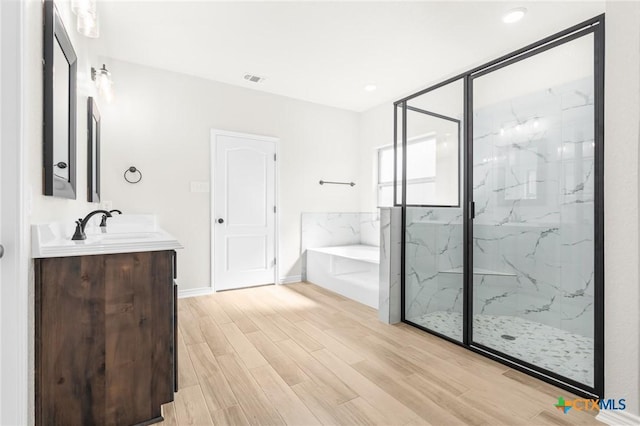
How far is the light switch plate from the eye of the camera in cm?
372

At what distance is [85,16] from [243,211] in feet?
8.78

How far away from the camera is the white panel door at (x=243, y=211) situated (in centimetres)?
389

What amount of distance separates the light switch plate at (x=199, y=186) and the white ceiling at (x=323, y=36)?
1.28m

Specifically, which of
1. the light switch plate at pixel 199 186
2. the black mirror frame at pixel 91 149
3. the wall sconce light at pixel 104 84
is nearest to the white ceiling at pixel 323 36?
the wall sconce light at pixel 104 84

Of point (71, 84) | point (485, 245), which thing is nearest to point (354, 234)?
point (485, 245)

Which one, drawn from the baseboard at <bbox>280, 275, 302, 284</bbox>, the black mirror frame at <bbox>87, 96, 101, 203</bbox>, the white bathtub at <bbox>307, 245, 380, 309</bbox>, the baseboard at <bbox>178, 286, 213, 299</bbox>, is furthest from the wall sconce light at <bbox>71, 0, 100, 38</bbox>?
the baseboard at <bbox>280, 275, 302, 284</bbox>

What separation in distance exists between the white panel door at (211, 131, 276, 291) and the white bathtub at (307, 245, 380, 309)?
603 mm

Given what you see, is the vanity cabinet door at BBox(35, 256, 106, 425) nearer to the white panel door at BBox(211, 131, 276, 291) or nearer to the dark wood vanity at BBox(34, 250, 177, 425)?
the dark wood vanity at BBox(34, 250, 177, 425)

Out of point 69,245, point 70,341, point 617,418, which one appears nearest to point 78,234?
point 69,245

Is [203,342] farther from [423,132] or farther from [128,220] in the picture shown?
[423,132]

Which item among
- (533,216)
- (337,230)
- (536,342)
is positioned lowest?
(536,342)

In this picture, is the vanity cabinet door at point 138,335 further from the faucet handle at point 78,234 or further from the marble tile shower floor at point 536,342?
the marble tile shower floor at point 536,342

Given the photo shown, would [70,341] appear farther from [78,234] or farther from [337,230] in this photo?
[337,230]

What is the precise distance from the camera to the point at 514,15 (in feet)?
8.23
